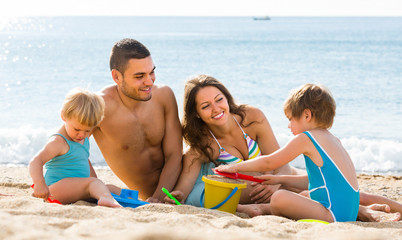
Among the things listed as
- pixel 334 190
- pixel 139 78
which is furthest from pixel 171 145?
pixel 334 190

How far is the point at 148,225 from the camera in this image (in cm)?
260

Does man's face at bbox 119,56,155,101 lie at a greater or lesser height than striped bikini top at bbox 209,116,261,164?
greater

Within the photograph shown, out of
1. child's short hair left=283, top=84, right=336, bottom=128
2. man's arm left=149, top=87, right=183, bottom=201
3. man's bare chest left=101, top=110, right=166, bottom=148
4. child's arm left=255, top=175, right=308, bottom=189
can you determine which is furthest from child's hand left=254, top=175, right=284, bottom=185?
man's bare chest left=101, top=110, right=166, bottom=148

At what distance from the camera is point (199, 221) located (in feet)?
9.04

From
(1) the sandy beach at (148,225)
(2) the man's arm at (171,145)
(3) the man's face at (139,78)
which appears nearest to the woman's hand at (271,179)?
(1) the sandy beach at (148,225)

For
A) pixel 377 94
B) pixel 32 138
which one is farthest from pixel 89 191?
pixel 377 94

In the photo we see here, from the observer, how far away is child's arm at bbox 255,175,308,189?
3898mm

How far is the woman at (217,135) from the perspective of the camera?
4223 millimetres

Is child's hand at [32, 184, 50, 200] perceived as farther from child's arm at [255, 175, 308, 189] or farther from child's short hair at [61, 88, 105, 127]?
child's arm at [255, 175, 308, 189]

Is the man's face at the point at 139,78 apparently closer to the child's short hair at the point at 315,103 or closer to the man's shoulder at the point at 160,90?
the man's shoulder at the point at 160,90

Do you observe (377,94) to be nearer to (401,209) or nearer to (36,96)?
(36,96)

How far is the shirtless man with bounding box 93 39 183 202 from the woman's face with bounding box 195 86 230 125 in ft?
1.23

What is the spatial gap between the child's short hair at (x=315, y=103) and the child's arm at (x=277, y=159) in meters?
0.21

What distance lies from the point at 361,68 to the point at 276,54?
6.21 metres
